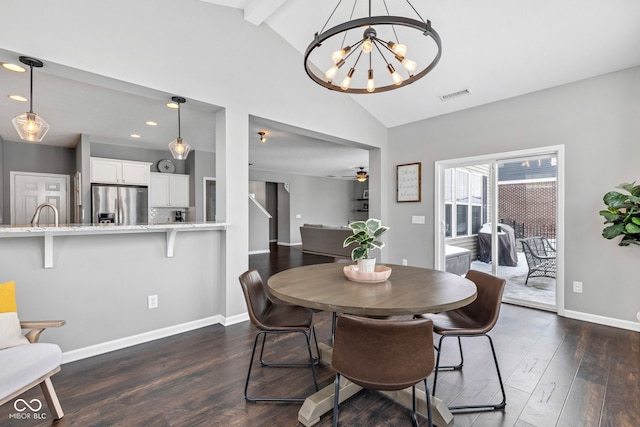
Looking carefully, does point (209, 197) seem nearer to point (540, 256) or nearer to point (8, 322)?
point (8, 322)

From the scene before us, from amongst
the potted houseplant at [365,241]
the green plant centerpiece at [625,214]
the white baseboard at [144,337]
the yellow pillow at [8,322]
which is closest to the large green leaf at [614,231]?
the green plant centerpiece at [625,214]

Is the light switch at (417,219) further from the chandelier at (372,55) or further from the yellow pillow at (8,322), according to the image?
the yellow pillow at (8,322)

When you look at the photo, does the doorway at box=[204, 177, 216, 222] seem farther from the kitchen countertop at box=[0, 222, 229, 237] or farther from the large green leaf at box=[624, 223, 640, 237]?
the large green leaf at box=[624, 223, 640, 237]

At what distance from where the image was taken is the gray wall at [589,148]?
2.99 meters

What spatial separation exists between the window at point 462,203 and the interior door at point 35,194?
695 cm

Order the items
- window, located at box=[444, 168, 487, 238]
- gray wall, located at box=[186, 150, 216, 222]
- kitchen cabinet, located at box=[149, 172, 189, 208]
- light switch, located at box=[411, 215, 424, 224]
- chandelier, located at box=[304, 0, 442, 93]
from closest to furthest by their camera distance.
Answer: chandelier, located at box=[304, 0, 442, 93] < window, located at box=[444, 168, 487, 238] < light switch, located at box=[411, 215, 424, 224] < kitchen cabinet, located at box=[149, 172, 189, 208] < gray wall, located at box=[186, 150, 216, 222]

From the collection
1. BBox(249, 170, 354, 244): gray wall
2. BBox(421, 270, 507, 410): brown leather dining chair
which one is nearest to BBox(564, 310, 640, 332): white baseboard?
BBox(421, 270, 507, 410): brown leather dining chair

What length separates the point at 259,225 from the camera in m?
8.56

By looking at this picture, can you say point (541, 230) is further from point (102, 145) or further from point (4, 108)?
point (102, 145)

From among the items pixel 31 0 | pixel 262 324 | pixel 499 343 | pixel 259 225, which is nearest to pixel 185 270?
pixel 262 324

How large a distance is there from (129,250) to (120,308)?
51 cm

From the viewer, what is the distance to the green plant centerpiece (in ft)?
8.68

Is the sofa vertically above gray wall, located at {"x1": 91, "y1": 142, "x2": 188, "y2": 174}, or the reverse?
gray wall, located at {"x1": 91, "y1": 142, "x2": 188, "y2": 174}

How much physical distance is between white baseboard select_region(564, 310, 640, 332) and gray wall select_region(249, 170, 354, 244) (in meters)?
7.96
